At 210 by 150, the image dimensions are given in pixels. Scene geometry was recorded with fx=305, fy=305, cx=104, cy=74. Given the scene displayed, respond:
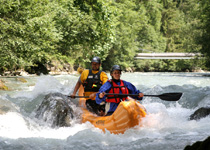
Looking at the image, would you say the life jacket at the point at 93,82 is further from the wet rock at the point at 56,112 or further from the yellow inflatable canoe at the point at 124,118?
the yellow inflatable canoe at the point at 124,118

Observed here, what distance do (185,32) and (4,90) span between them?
62.8ft

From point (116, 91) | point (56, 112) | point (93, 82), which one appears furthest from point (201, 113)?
point (56, 112)

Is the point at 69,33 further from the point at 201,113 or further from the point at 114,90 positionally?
the point at 114,90

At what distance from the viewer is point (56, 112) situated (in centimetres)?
543

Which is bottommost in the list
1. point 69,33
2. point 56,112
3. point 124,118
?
point 56,112

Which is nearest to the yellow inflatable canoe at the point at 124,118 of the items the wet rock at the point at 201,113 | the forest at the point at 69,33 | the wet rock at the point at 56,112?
the wet rock at the point at 56,112

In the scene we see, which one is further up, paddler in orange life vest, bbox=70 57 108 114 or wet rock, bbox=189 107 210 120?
paddler in orange life vest, bbox=70 57 108 114

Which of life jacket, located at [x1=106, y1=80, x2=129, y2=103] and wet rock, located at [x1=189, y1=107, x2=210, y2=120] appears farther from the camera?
wet rock, located at [x1=189, y1=107, x2=210, y2=120]

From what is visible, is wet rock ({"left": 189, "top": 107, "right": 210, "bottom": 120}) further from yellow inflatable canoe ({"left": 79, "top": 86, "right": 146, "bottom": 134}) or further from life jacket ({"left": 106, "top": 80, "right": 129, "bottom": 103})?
life jacket ({"left": 106, "top": 80, "right": 129, "bottom": 103})

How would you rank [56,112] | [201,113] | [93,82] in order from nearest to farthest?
[56,112]
[201,113]
[93,82]

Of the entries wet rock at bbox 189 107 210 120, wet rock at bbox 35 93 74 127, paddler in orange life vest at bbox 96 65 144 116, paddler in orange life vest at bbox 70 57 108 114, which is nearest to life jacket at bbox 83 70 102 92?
paddler in orange life vest at bbox 70 57 108 114

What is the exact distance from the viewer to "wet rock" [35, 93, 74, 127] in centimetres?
532

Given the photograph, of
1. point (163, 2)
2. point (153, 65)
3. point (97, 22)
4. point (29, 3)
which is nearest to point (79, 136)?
point (29, 3)

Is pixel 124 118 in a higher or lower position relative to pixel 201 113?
higher
